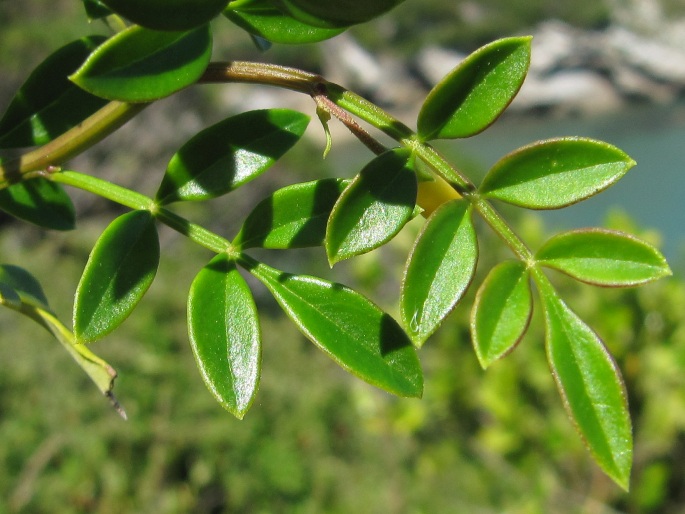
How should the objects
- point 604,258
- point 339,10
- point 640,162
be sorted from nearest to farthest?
1. point 339,10
2. point 604,258
3. point 640,162

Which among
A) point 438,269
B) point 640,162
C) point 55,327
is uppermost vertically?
point 438,269

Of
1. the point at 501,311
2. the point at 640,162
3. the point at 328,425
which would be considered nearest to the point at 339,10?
the point at 501,311

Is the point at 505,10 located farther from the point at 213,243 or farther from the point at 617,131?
the point at 213,243

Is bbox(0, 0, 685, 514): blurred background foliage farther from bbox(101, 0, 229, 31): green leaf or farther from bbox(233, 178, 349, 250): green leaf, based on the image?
bbox(101, 0, 229, 31): green leaf

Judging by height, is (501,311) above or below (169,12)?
below

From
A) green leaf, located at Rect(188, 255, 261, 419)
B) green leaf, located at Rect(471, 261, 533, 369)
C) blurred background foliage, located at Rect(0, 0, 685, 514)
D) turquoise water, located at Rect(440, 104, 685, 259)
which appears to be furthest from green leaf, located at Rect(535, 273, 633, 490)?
turquoise water, located at Rect(440, 104, 685, 259)

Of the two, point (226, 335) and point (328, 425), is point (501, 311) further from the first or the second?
point (328, 425)

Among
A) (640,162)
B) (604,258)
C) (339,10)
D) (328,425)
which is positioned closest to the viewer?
(339,10)

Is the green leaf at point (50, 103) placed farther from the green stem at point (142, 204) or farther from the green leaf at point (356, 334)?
the green leaf at point (356, 334)
